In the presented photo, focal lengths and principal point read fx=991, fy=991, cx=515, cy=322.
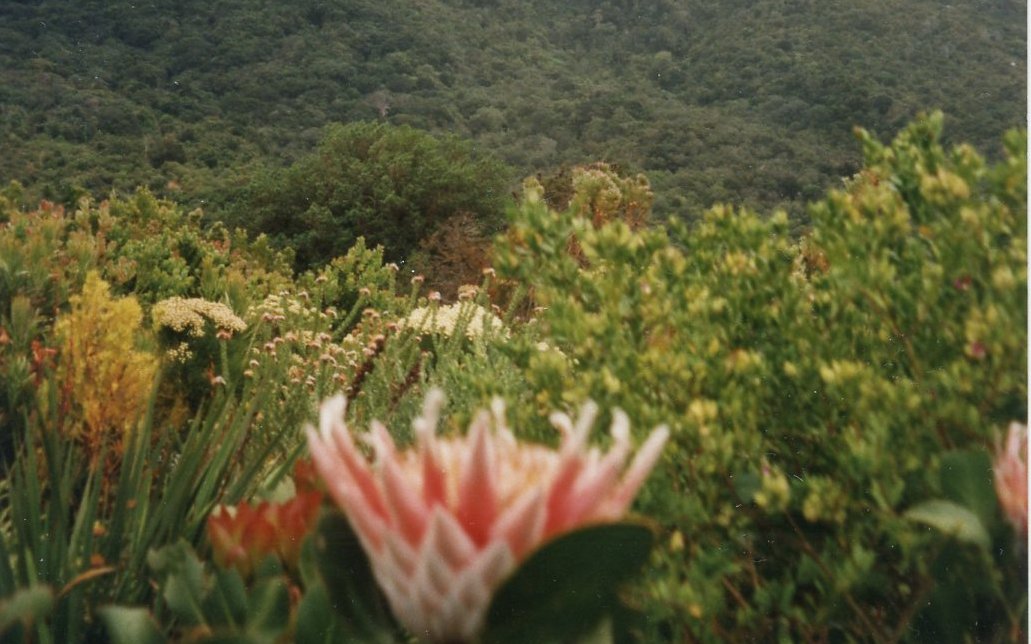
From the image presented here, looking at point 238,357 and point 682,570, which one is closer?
point 682,570

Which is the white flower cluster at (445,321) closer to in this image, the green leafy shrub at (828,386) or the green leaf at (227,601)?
the green leafy shrub at (828,386)

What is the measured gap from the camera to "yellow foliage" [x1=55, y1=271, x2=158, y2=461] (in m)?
1.95

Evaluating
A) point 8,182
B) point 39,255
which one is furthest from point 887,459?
point 8,182

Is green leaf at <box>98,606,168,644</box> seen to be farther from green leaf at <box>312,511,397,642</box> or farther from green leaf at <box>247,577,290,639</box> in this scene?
green leaf at <box>312,511,397,642</box>

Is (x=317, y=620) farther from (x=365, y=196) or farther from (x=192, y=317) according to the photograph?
(x=365, y=196)

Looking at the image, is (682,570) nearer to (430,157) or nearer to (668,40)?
(668,40)

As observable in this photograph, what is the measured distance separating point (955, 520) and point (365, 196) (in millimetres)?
8390

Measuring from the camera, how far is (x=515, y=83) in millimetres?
9367

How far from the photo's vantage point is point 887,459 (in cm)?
104

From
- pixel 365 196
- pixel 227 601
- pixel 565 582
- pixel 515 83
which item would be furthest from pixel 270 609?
pixel 515 83

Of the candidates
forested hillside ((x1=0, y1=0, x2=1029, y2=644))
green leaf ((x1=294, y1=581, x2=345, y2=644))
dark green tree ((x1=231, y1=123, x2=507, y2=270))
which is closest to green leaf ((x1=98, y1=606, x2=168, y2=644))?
forested hillside ((x1=0, y1=0, x2=1029, y2=644))

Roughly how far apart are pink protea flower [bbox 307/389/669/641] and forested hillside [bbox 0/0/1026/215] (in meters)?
0.91

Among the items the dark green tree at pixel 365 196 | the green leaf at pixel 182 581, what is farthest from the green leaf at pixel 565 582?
the dark green tree at pixel 365 196

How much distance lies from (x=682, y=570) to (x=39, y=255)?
3027mm
